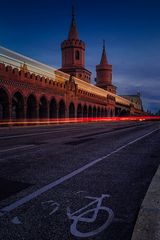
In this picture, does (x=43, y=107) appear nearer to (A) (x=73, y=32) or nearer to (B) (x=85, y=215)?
(B) (x=85, y=215)

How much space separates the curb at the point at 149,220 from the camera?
7.48 feet

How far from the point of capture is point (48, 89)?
40.0 m

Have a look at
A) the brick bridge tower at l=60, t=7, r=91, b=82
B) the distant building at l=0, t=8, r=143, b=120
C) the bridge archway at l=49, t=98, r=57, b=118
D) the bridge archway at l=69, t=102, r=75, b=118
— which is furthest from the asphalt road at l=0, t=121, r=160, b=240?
the brick bridge tower at l=60, t=7, r=91, b=82

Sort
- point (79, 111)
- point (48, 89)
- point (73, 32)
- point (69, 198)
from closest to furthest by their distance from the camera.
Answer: point (69, 198), point (48, 89), point (79, 111), point (73, 32)

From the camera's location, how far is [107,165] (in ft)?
19.4

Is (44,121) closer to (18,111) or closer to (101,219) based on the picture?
(18,111)

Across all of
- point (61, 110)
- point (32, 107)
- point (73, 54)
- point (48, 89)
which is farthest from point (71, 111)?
point (73, 54)

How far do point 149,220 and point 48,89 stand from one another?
126 feet

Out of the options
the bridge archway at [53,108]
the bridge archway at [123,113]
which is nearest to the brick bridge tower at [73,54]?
the bridge archway at [123,113]

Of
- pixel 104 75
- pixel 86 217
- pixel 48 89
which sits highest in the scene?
pixel 104 75

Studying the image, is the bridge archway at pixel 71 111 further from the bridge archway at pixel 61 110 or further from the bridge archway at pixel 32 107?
the bridge archway at pixel 32 107

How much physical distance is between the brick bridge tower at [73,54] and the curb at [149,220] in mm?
82724

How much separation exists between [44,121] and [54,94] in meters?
5.93

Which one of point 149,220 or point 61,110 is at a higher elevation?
point 61,110
